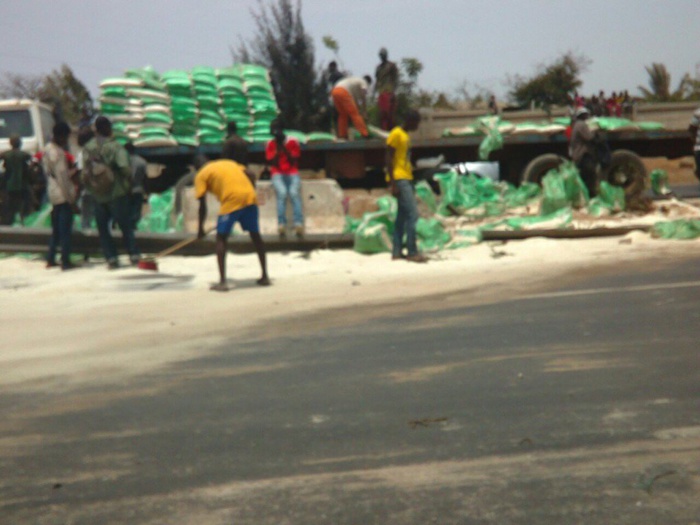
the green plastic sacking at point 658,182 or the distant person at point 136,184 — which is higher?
the distant person at point 136,184

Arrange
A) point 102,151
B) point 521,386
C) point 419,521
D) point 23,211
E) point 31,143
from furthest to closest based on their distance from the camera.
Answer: point 31,143, point 23,211, point 102,151, point 521,386, point 419,521

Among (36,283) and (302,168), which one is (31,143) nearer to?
(302,168)

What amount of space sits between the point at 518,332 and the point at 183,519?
10.1 feet

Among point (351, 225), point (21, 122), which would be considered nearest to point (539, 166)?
point (351, 225)

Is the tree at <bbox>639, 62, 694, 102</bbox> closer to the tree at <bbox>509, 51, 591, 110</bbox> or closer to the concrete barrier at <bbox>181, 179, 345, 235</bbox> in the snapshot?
the tree at <bbox>509, 51, 591, 110</bbox>

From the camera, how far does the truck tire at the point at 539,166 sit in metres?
14.1

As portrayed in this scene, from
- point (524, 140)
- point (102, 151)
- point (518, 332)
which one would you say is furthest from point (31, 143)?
point (518, 332)

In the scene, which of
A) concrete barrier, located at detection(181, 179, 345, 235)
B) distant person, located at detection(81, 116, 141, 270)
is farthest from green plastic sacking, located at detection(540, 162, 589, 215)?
distant person, located at detection(81, 116, 141, 270)

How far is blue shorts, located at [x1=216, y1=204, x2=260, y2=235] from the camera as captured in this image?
8547 millimetres

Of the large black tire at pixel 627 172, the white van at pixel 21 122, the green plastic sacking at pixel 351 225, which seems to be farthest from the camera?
the white van at pixel 21 122

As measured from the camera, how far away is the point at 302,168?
14.5 meters

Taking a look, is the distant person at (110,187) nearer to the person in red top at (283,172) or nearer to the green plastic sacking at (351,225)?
the person in red top at (283,172)

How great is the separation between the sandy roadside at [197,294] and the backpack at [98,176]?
89 centimetres

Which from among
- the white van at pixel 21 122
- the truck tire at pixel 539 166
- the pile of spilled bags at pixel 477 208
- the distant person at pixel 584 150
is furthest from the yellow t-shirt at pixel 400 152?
the white van at pixel 21 122
